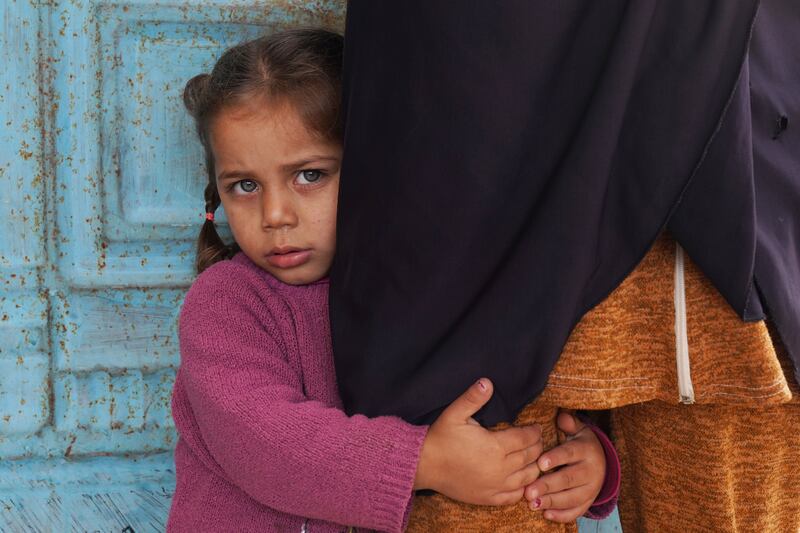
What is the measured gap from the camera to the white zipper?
0.99 meters

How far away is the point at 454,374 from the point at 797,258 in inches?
17.0

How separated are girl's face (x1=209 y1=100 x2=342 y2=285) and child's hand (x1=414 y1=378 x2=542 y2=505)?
14.5 inches

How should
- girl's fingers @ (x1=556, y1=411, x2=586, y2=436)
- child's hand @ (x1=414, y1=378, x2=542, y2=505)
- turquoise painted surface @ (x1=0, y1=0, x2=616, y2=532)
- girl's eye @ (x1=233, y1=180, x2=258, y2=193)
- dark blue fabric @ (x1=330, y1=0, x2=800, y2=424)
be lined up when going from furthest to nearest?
turquoise painted surface @ (x1=0, y1=0, x2=616, y2=532) < girl's eye @ (x1=233, y1=180, x2=258, y2=193) < girl's fingers @ (x1=556, y1=411, x2=586, y2=436) < child's hand @ (x1=414, y1=378, x2=542, y2=505) < dark blue fabric @ (x1=330, y1=0, x2=800, y2=424)

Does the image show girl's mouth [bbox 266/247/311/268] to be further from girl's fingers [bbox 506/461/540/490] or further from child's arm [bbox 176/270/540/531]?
girl's fingers [bbox 506/461/540/490]

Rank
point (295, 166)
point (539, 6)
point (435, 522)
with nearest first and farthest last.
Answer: point (539, 6)
point (435, 522)
point (295, 166)

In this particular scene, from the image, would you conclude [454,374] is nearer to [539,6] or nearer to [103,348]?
[539,6]

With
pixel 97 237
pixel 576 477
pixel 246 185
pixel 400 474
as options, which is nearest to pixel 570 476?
pixel 576 477

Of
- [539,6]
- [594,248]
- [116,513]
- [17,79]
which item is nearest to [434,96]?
[539,6]

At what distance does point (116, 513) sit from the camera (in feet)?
5.50

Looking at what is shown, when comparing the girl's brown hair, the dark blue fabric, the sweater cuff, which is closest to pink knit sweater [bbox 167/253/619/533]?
the sweater cuff

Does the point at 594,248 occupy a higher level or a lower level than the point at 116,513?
higher

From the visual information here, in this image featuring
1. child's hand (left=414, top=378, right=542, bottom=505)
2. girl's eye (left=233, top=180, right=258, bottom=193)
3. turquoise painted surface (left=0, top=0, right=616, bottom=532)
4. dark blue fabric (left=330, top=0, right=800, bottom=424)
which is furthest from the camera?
turquoise painted surface (left=0, top=0, right=616, bottom=532)

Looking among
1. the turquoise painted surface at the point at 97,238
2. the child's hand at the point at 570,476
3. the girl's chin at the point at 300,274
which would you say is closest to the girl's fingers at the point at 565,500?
the child's hand at the point at 570,476

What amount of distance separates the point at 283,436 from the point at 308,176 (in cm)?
42
